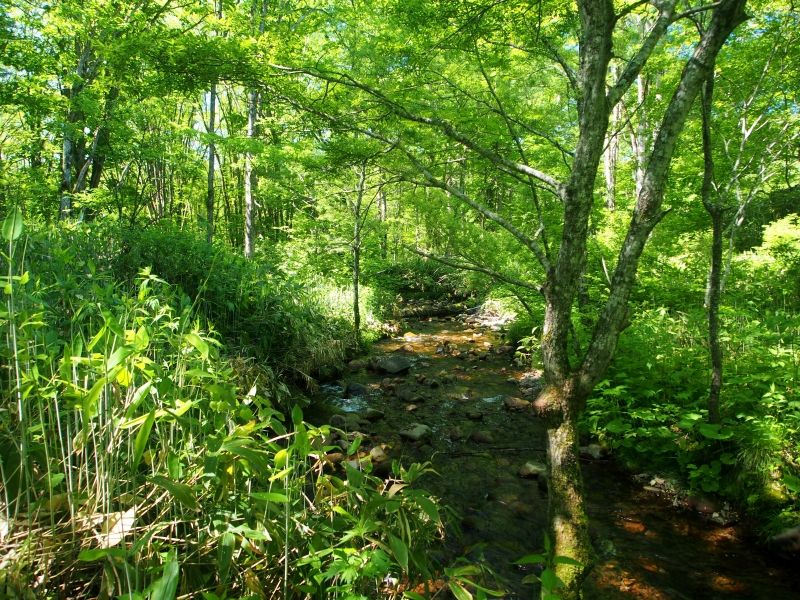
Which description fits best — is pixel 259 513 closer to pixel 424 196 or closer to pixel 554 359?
pixel 554 359

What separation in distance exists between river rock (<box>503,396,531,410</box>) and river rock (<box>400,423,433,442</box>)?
153 centimetres

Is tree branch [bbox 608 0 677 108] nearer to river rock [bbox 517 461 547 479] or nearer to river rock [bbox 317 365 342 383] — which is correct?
river rock [bbox 517 461 547 479]

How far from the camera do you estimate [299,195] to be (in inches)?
478

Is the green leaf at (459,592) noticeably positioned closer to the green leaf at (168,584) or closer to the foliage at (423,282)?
the green leaf at (168,584)

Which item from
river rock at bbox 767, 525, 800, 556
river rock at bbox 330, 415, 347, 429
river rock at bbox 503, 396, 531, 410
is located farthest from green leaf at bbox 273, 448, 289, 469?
river rock at bbox 503, 396, 531, 410

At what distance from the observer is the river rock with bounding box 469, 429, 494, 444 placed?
5.84 meters

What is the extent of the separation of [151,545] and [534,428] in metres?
5.53

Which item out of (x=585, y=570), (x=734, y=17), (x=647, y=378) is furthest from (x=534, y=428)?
(x=734, y=17)

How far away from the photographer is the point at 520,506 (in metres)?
4.39

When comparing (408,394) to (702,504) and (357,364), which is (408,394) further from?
(702,504)

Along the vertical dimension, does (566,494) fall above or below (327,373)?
above

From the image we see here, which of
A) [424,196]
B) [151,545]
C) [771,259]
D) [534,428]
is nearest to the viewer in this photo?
[151,545]

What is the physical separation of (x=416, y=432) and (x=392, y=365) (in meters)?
3.03

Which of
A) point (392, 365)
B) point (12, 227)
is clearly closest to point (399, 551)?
point (12, 227)
